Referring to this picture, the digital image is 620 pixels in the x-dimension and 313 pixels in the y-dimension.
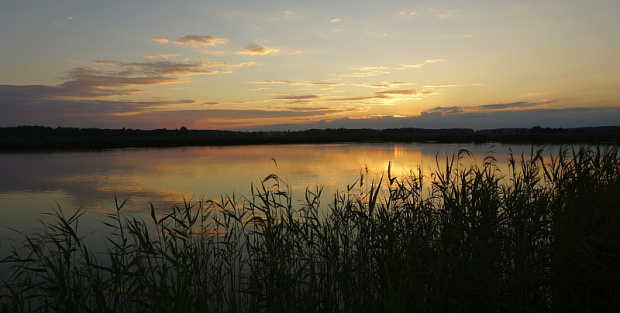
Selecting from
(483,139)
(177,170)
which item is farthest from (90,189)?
(483,139)

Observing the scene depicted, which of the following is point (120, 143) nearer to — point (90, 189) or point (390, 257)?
point (90, 189)

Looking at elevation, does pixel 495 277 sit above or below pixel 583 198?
below

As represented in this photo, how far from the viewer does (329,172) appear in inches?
824

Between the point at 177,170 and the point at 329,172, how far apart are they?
912 centimetres

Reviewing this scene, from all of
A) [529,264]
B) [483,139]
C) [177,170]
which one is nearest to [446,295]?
[529,264]

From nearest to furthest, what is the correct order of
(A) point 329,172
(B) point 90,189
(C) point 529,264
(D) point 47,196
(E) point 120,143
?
(C) point 529,264
(D) point 47,196
(B) point 90,189
(A) point 329,172
(E) point 120,143

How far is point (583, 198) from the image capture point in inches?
213

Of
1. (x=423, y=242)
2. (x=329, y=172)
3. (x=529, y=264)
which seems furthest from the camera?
(x=329, y=172)

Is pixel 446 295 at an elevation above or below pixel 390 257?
below

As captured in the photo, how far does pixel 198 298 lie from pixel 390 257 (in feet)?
7.66

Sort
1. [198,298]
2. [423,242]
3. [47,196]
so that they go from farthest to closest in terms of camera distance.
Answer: [47,196], [423,242], [198,298]

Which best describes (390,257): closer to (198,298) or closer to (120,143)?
(198,298)

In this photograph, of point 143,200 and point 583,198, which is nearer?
point 583,198

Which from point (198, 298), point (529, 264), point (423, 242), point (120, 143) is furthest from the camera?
point (120, 143)
